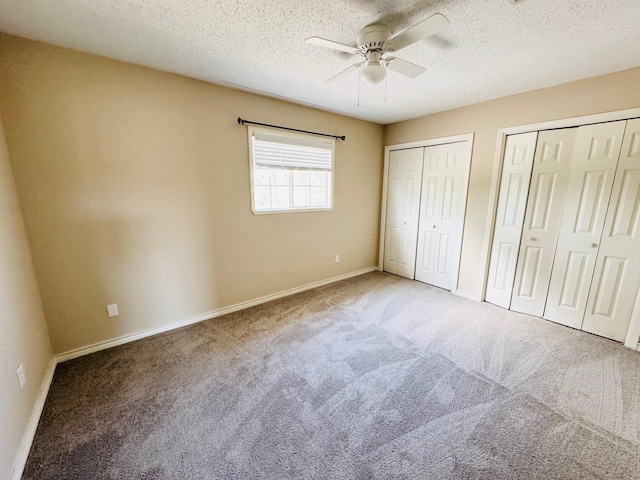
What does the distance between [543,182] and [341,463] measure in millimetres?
3257

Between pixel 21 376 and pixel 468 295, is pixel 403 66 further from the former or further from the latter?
pixel 21 376

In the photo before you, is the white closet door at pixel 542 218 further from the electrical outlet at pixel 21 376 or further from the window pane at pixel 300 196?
the electrical outlet at pixel 21 376

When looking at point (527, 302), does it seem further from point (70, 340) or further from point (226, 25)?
point (70, 340)

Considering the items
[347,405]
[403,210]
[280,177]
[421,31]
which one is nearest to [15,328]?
[347,405]

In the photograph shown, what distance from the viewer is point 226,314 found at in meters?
2.93

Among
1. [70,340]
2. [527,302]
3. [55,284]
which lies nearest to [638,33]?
[527,302]

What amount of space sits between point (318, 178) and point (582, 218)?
2943 mm

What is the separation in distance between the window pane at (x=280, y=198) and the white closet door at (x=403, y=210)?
75.9 inches

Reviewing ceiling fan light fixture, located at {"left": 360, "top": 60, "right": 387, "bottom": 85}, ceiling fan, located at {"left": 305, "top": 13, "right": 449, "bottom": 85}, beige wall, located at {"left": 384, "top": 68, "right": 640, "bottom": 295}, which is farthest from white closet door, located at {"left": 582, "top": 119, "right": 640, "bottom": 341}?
ceiling fan light fixture, located at {"left": 360, "top": 60, "right": 387, "bottom": 85}

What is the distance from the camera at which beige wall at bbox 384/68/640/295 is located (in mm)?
2279

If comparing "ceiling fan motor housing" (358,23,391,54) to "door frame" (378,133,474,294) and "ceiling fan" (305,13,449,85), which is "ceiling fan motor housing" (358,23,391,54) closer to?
"ceiling fan" (305,13,449,85)

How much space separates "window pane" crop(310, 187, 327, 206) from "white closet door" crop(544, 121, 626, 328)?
2.75m

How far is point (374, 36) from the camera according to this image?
5.31 ft

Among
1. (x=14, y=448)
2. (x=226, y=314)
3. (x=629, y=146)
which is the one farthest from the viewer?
(x=226, y=314)
